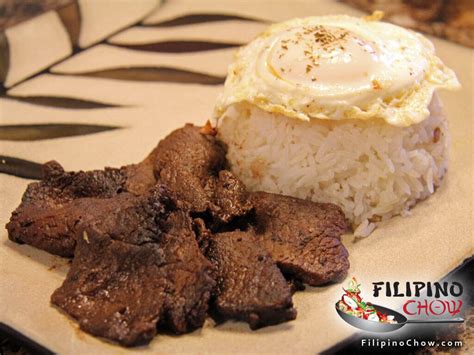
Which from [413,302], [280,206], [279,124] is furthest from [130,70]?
[413,302]

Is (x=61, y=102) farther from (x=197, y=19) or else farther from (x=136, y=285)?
(x=136, y=285)

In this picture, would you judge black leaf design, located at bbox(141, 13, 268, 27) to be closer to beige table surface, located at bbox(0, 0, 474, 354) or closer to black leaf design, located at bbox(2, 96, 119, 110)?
beige table surface, located at bbox(0, 0, 474, 354)

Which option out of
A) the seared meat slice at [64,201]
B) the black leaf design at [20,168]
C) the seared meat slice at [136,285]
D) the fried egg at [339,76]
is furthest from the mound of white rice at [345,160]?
the black leaf design at [20,168]

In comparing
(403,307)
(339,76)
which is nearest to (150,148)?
(339,76)

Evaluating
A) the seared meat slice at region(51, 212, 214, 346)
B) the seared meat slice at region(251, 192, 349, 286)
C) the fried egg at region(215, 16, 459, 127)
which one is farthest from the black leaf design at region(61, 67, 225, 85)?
the seared meat slice at region(51, 212, 214, 346)

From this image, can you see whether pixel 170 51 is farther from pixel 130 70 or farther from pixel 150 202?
pixel 150 202
